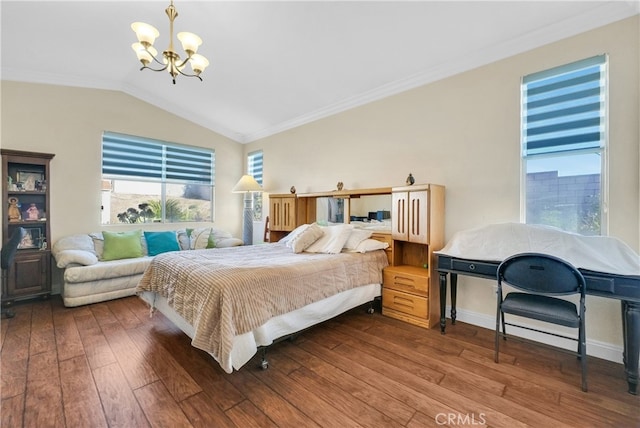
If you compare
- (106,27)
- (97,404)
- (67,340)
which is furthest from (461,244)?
(106,27)

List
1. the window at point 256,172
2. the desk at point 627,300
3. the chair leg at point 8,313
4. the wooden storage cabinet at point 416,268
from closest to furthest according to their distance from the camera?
the desk at point 627,300, the wooden storage cabinet at point 416,268, the chair leg at point 8,313, the window at point 256,172

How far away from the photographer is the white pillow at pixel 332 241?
10.0 ft

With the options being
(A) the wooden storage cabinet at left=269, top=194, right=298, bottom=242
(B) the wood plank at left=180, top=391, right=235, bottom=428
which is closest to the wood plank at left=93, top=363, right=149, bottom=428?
(B) the wood plank at left=180, top=391, right=235, bottom=428

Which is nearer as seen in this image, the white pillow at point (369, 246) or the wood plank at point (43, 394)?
the wood plank at point (43, 394)

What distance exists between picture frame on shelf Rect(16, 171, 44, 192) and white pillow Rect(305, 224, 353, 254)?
12.6 ft

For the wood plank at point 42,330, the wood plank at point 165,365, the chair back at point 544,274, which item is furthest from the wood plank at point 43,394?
the chair back at point 544,274

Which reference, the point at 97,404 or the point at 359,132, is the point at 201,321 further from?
the point at 359,132

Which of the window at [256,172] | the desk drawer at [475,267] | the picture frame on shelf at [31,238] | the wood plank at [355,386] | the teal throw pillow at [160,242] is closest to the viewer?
the wood plank at [355,386]

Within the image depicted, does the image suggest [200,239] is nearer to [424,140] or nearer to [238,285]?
[238,285]

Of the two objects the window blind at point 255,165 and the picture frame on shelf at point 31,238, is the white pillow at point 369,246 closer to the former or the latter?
the window blind at point 255,165

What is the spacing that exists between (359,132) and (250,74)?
5.48 feet

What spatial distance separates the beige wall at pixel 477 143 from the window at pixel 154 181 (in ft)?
8.20

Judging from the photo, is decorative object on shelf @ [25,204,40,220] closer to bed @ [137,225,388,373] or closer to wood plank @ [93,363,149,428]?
bed @ [137,225,388,373]

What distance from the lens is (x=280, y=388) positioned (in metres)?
1.85
